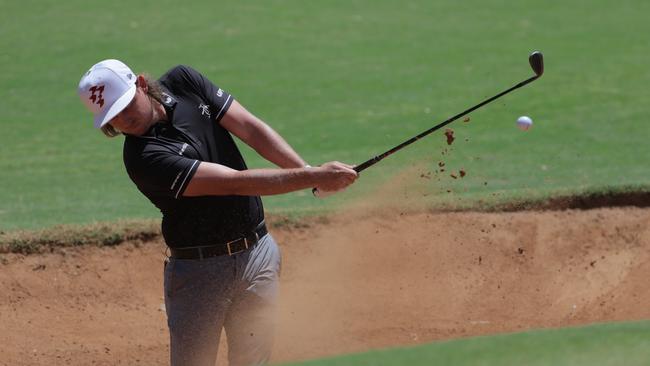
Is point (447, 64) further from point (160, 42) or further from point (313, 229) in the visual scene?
point (313, 229)

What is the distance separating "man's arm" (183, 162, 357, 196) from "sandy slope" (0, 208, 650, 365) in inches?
98.3

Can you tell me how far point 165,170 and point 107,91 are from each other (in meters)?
0.53

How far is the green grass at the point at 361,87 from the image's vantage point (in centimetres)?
986

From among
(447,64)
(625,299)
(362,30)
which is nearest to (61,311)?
(625,299)

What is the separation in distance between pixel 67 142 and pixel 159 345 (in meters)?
4.47

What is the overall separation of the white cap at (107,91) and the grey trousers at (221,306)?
3.26ft

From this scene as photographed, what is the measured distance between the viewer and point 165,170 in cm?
538

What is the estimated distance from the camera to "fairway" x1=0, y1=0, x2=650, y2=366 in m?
7.90

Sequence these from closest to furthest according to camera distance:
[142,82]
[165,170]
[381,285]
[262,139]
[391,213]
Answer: [165,170] → [142,82] → [262,139] → [381,285] → [391,213]

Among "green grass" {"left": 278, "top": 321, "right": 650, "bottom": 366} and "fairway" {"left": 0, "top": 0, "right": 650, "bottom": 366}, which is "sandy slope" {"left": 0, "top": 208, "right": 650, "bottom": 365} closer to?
"fairway" {"left": 0, "top": 0, "right": 650, "bottom": 366}

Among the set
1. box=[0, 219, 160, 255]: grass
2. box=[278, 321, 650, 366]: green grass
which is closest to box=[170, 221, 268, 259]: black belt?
box=[278, 321, 650, 366]: green grass

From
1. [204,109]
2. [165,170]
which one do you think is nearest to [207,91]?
[204,109]

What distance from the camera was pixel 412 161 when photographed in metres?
8.94

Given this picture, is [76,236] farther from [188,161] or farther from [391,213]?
[188,161]
